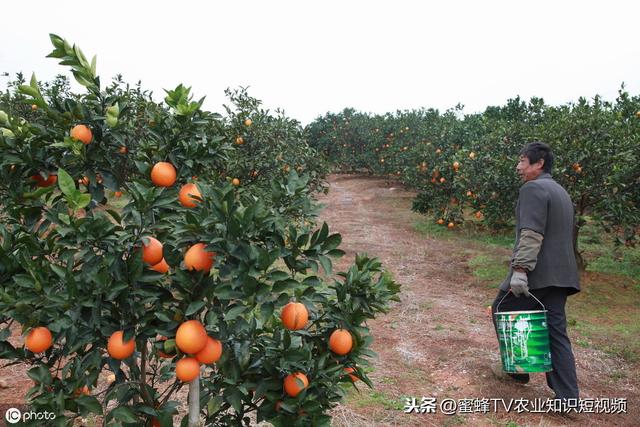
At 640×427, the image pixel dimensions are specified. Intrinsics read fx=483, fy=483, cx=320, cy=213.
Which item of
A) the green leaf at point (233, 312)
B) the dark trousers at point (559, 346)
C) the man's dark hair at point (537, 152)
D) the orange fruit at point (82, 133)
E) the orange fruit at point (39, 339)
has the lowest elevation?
the dark trousers at point (559, 346)

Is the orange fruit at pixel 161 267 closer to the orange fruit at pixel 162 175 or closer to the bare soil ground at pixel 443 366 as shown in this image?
the orange fruit at pixel 162 175

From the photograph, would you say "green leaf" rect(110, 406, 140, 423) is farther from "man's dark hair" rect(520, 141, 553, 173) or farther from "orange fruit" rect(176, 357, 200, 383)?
"man's dark hair" rect(520, 141, 553, 173)

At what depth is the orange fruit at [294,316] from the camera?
5.41 feet

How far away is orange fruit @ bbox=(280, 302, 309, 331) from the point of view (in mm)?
1648

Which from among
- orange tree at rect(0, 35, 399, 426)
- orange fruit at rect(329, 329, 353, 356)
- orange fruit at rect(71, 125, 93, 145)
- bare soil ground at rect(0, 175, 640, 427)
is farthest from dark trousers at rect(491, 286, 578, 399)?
orange fruit at rect(71, 125, 93, 145)

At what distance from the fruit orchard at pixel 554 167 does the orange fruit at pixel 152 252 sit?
5.70m

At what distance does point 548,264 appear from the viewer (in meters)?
3.27

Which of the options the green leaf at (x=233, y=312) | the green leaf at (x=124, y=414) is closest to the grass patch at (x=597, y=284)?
the green leaf at (x=233, y=312)

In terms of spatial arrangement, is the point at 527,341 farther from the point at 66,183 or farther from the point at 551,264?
the point at 66,183

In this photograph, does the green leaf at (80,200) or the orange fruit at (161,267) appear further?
the orange fruit at (161,267)

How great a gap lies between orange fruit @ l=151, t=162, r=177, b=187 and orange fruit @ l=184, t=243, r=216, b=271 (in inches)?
14.3

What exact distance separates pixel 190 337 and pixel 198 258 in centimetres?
25

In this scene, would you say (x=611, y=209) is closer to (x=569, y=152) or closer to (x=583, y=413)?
(x=569, y=152)

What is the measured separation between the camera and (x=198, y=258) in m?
1.54
